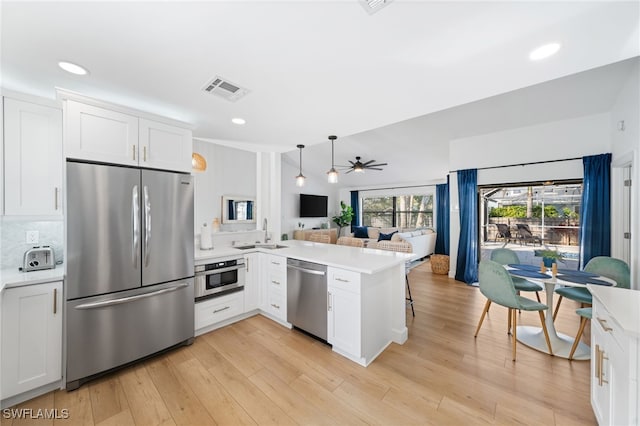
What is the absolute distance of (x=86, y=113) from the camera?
6.30 feet

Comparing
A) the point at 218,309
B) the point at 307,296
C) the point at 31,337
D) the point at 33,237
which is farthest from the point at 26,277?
the point at 307,296

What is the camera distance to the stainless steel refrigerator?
185cm

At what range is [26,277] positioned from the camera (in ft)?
5.97

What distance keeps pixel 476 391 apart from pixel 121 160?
137 inches

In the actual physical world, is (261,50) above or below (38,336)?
above

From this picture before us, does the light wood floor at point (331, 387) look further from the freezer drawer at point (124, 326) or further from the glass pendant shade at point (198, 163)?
the glass pendant shade at point (198, 163)

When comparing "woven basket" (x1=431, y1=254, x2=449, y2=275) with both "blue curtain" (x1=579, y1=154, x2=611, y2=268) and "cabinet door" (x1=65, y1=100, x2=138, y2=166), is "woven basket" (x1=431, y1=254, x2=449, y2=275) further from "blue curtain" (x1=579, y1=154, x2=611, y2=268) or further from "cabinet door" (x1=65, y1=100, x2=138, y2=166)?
"cabinet door" (x1=65, y1=100, x2=138, y2=166)

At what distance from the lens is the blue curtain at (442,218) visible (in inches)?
280

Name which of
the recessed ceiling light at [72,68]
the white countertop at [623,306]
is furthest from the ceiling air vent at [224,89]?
the white countertop at [623,306]

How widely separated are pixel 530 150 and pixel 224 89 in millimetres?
4778

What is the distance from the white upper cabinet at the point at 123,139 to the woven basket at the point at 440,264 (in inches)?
201

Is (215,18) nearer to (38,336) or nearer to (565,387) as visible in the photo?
(38,336)

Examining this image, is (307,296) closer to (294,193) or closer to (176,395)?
(176,395)

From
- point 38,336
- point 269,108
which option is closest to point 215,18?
point 269,108
